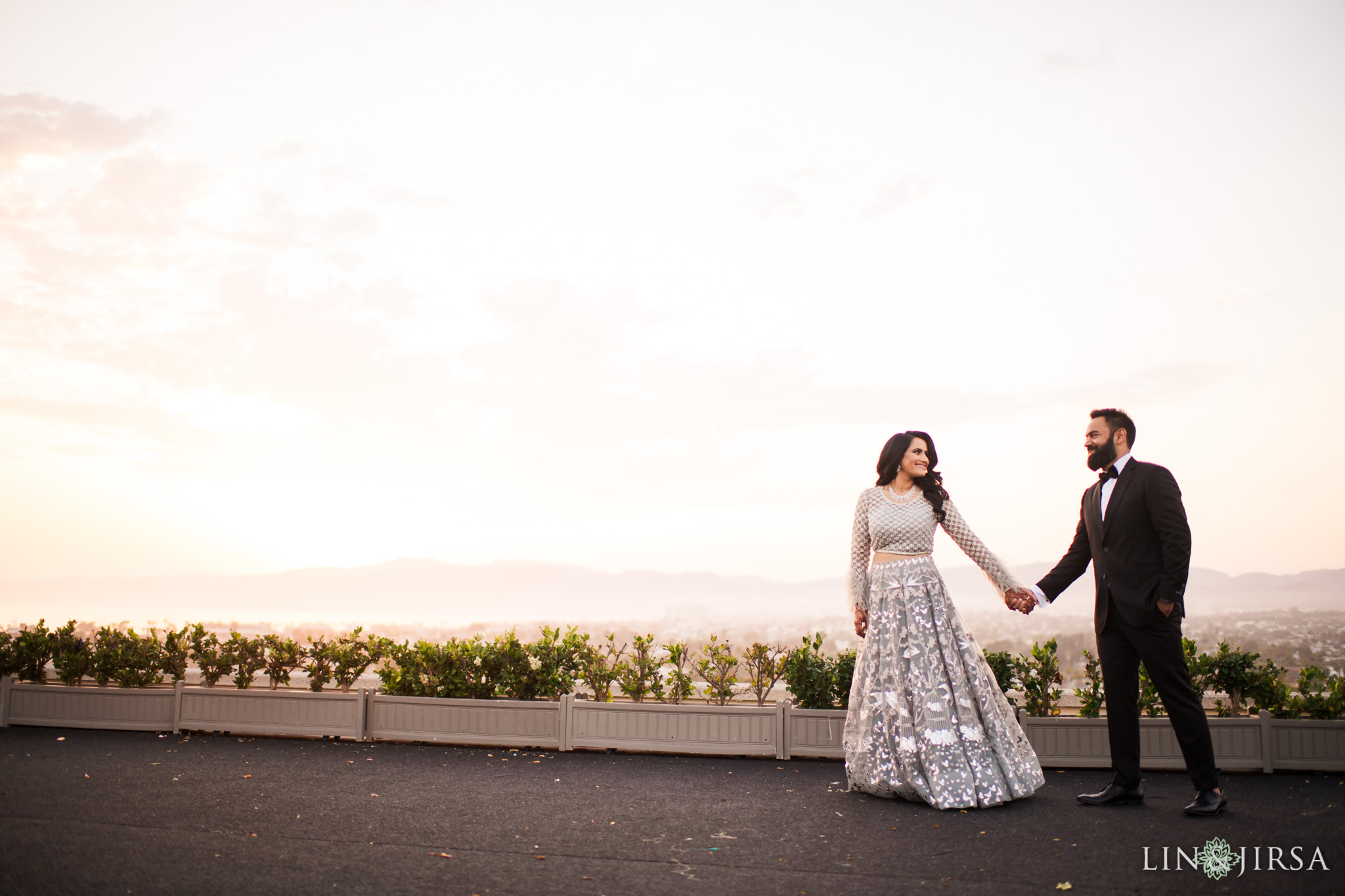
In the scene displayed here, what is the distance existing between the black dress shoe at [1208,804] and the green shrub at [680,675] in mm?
3697

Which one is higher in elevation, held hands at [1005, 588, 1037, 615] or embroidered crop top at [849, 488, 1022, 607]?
embroidered crop top at [849, 488, 1022, 607]

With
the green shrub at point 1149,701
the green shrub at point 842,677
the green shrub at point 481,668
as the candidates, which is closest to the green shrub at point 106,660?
the green shrub at point 481,668

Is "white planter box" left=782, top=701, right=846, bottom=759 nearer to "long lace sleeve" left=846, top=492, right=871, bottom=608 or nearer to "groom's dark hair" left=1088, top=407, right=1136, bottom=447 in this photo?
"long lace sleeve" left=846, top=492, right=871, bottom=608

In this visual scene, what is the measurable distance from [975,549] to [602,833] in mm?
2763

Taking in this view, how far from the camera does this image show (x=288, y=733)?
7.36 meters

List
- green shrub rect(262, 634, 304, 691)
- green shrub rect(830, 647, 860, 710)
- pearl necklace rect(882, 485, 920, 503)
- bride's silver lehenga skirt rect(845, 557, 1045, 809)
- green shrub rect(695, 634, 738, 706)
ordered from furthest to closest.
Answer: green shrub rect(262, 634, 304, 691), green shrub rect(695, 634, 738, 706), green shrub rect(830, 647, 860, 710), pearl necklace rect(882, 485, 920, 503), bride's silver lehenga skirt rect(845, 557, 1045, 809)

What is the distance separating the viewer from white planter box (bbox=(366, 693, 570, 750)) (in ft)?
22.5

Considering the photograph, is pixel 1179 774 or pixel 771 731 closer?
pixel 1179 774

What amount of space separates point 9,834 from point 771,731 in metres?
4.65

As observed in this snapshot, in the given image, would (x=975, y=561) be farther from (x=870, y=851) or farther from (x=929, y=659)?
(x=870, y=851)

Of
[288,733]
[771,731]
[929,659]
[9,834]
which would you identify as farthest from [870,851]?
[288,733]

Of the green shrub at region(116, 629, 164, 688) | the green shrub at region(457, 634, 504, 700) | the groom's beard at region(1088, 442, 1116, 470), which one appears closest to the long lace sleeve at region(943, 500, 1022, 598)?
the groom's beard at region(1088, 442, 1116, 470)

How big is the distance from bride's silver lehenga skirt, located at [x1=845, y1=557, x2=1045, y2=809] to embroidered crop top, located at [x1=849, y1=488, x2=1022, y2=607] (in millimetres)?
133

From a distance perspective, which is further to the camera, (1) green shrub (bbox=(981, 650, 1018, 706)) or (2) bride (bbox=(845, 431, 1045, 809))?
(1) green shrub (bbox=(981, 650, 1018, 706))
